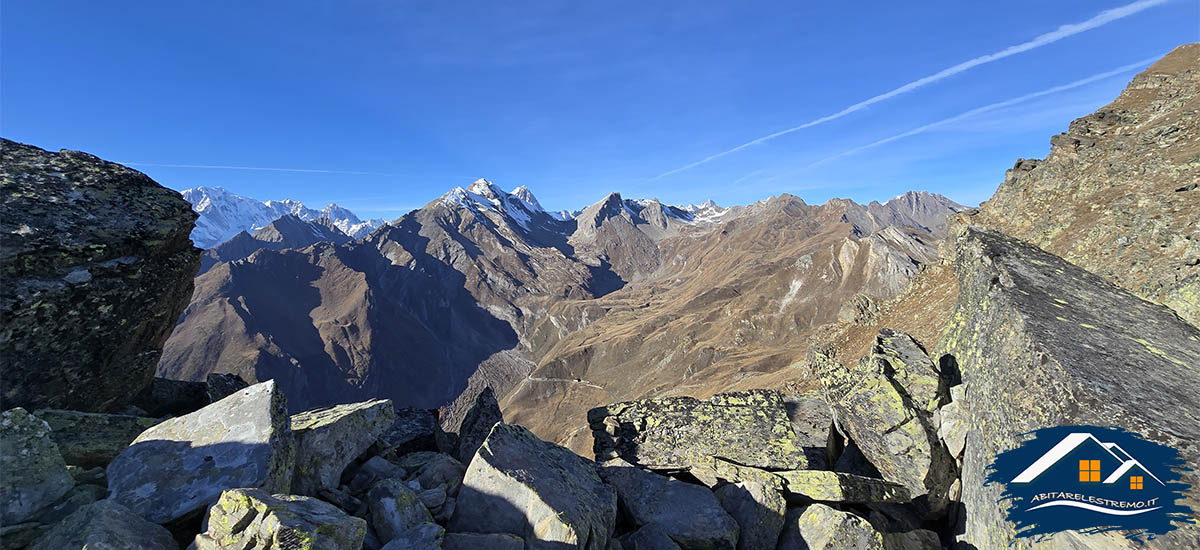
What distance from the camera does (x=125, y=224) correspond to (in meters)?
11.4

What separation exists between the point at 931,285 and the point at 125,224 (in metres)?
50.8

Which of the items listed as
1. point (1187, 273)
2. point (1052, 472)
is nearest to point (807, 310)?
point (1187, 273)

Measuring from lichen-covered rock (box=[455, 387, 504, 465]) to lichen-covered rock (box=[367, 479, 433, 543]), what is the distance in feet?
15.4

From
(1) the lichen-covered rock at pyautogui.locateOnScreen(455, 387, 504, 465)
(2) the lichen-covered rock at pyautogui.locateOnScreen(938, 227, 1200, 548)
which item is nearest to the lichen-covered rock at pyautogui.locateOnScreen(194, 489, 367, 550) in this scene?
(1) the lichen-covered rock at pyautogui.locateOnScreen(455, 387, 504, 465)

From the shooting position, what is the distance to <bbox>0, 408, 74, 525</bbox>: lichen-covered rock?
586cm

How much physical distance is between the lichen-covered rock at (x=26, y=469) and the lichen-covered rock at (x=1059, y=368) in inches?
581

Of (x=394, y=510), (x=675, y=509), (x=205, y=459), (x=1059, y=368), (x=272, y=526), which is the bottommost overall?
(x=675, y=509)

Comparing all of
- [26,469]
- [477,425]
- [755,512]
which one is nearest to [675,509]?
[755,512]

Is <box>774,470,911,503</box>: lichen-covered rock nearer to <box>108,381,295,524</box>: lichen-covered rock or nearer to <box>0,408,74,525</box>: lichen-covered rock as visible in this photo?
<box>108,381,295,524</box>: lichen-covered rock

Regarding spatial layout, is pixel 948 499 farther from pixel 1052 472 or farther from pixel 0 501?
pixel 0 501

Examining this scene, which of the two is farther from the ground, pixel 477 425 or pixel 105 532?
pixel 105 532

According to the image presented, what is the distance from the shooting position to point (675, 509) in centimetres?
902

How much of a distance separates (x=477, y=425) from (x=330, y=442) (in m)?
5.66

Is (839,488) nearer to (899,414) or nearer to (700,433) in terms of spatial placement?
(899,414)
